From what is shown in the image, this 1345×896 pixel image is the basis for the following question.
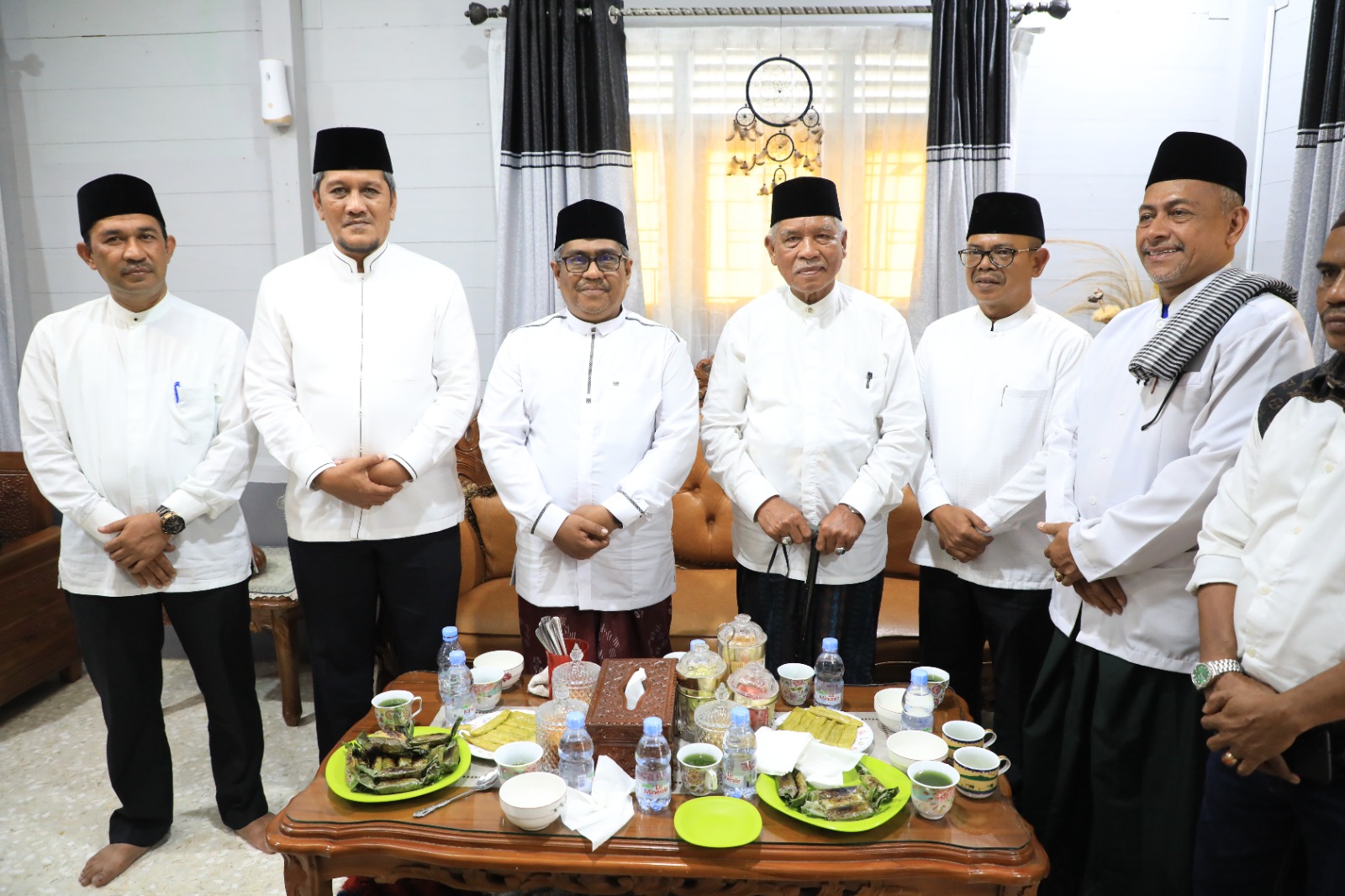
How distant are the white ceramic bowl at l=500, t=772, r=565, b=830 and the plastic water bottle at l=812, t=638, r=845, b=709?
0.64m

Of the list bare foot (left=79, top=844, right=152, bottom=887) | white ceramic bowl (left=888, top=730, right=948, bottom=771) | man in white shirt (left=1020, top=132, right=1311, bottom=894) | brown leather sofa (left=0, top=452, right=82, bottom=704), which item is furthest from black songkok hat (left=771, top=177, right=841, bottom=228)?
brown leather sofa (left=0, top=452, right=82, bottom=704)

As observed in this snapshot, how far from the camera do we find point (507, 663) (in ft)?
6.60

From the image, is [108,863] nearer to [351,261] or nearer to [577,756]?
[577,756]

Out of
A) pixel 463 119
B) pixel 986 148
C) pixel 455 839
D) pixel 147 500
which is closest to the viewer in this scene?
pixel 455 839

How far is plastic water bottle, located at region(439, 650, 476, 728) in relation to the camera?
72.0 inches

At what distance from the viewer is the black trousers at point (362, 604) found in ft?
Result: 7.47

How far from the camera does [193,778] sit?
8.86ft

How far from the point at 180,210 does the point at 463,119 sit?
1.31 metres

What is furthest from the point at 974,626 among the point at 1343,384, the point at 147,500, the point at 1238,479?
the point at 147,500

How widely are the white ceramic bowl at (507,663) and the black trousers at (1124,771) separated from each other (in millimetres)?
1255

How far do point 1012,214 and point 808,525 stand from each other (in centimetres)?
102

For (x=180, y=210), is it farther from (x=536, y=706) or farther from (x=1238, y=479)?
(x=1238, y=479)

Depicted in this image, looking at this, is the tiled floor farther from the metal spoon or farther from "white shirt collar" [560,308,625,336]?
"white shirt collar" [560,308,625,336]

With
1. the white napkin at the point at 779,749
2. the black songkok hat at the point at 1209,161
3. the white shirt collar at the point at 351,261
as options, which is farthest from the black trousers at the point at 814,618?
the white shirt collar at the point at 351,261
